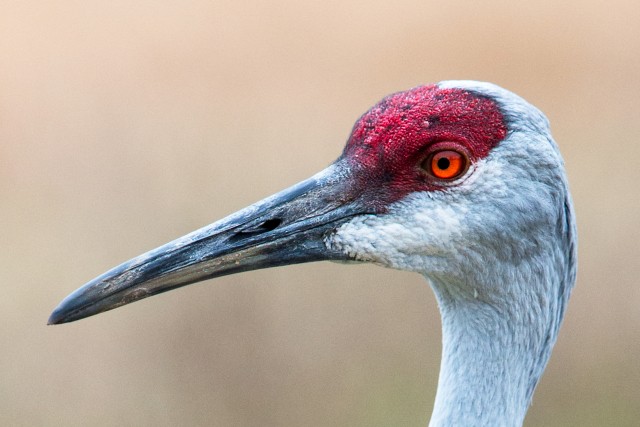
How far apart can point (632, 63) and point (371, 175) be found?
7.33m

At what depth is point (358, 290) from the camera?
7.58m

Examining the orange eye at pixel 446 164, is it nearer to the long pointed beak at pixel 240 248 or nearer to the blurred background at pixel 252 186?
the long pointed beak at pixel 240 248

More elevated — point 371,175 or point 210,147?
point 210,147

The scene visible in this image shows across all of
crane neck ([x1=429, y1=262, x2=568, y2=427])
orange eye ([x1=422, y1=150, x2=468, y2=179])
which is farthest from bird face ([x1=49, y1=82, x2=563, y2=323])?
crane neck ([x1=429, y1=262, x2=568, y2=427])

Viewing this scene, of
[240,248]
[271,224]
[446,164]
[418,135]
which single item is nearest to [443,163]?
[446,164]

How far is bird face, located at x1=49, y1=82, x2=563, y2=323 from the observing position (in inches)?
127

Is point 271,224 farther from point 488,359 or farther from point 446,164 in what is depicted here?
point 488,359

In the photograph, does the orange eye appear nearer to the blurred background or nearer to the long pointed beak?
the long pointed beak

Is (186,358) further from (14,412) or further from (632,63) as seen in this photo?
(632,63)

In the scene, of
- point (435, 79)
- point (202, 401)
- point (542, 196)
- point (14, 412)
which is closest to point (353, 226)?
point (542, 196)

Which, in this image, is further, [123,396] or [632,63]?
[632,63]

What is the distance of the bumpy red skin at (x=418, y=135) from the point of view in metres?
3.24

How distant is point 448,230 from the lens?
322 centimetres

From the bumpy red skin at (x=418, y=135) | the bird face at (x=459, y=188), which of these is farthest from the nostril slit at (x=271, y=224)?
the bumpy red skin at (x=418, y=135)
